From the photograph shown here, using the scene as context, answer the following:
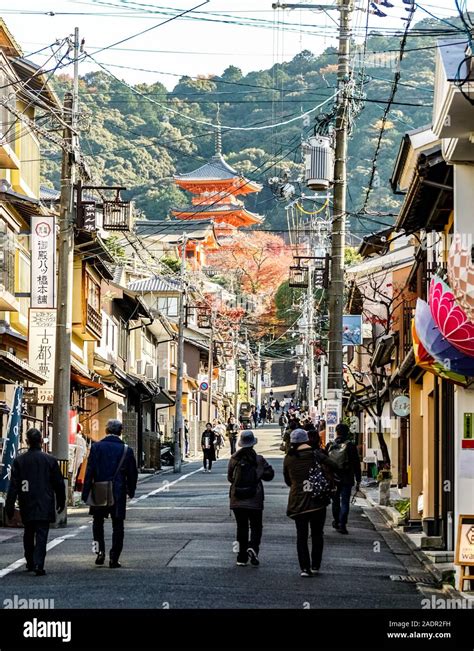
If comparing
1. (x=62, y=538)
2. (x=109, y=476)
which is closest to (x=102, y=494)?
(x=109, y=476)

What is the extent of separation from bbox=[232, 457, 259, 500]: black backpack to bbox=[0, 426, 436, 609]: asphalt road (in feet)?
3.11

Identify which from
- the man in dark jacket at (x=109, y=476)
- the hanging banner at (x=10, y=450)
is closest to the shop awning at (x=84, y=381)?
the hanging banner at (x=10, y=450)

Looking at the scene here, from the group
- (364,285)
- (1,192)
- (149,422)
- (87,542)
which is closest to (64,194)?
(1,192)

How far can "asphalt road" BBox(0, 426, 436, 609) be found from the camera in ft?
42.8

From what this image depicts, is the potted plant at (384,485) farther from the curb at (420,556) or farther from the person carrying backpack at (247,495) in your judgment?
the person carrying backpack at (247,495)

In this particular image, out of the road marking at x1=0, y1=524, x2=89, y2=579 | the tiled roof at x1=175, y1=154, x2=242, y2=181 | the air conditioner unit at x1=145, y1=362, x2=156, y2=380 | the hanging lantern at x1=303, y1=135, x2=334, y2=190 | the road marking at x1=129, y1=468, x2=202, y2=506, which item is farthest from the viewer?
the tiled roof at x1=175, y1=154, x2=242, y2=181

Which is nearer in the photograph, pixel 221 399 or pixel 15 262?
pixel 15 262

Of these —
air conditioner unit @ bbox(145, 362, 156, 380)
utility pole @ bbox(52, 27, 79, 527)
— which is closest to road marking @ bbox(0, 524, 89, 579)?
utility pole @ bbox(52, 27, 79, 527)

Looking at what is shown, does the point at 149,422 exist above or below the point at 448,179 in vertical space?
below

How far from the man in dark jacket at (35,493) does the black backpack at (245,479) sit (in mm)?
2425

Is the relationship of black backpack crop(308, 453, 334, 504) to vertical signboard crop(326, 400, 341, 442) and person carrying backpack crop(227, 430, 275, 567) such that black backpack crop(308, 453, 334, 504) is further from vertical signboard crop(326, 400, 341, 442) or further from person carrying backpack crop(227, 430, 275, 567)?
vertical signboard crop(326, 400, 341, 442)
